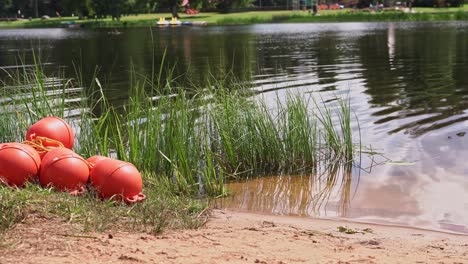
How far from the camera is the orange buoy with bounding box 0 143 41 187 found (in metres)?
6.52

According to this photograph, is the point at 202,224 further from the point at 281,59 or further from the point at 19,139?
the point at 281,59

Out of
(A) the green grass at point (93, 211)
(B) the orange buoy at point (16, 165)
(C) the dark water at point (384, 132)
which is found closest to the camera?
(A) the green grass at point (93, 211)

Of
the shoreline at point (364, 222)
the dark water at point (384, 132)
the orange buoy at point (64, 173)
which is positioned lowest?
the shoreline at point (364, 222)

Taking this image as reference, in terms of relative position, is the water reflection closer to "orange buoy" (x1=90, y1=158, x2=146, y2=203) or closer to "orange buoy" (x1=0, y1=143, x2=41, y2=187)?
A: "orange buoy" (x1=90, y1=158, x2=146, y2=203)

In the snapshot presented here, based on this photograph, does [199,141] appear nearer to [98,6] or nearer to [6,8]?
[98,6]

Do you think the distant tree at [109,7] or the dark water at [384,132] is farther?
the distant tree at [109,7]

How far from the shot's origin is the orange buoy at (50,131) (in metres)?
7.45

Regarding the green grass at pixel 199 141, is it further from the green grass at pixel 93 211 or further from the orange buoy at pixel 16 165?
the orange buoy at pixel 16 165

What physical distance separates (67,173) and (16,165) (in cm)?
51

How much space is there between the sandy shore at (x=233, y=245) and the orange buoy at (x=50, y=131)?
221 centimetres

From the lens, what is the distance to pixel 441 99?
596 inches

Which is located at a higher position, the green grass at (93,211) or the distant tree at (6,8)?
the distant tree at (6,8)

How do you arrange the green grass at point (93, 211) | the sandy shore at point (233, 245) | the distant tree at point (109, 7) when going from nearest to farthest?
the sandy shore at point (233, 245), the green grass at point (93, 211), the distant tree at point (109, 7)

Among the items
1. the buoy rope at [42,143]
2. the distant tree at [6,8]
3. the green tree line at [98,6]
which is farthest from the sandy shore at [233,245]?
the distant tree at [6,8]
